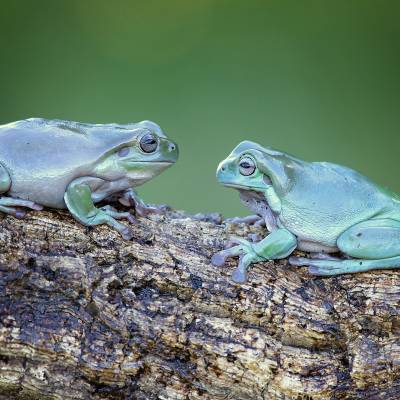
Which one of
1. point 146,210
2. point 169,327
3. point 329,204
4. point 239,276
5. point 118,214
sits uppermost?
point 329,204

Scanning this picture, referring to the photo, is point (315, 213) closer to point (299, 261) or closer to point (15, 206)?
point (299, 261)

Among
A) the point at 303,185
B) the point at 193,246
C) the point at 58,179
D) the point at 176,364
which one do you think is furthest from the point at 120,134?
the point at 176,364

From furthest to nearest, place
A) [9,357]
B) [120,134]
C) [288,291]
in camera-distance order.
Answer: [120,134], [288,291], [9,357]

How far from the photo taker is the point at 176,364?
2.70 meters

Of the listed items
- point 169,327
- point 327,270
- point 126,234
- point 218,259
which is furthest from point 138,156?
point 327,270

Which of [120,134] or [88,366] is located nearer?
[88,366]

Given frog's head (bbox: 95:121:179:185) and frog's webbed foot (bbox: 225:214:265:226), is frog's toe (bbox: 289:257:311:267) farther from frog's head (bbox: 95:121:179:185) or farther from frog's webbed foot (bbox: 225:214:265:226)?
frog's head (bbox: 95:121:179:185)

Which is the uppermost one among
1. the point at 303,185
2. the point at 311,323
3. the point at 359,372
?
the point at 303,185

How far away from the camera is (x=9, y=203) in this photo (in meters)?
2.85

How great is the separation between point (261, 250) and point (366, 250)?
49 centimetres

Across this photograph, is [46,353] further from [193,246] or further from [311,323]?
[311,323]

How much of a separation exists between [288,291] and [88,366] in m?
0.95

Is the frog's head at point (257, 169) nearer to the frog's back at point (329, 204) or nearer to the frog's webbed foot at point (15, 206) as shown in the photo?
the frog's back at point (329, 204)

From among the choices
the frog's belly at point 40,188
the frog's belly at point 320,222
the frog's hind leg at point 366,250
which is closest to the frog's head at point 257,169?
the frog's belly at point 320,222
